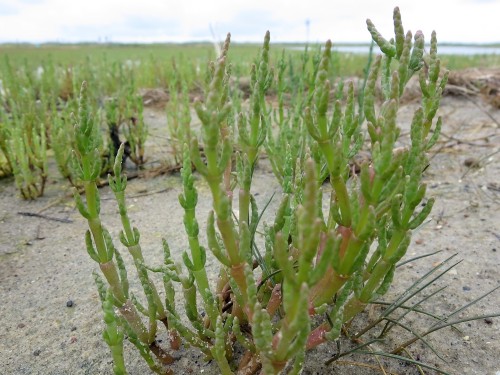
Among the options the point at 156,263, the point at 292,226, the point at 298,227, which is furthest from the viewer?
the point at 156,263

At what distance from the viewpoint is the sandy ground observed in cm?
123

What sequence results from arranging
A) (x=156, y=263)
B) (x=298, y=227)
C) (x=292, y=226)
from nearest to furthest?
(x=298, y=227) → (x=292, y=226) → (x=156, y=263)

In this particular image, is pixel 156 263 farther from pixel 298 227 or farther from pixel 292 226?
pixel 298 227

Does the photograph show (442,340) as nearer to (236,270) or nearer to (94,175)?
(236,270)

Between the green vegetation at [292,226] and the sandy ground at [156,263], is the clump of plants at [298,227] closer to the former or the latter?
the green vegetation at [292,226]

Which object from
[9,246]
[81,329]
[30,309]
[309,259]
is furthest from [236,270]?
[9,246]

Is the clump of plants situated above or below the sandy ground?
above

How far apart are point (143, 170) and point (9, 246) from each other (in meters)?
1.07

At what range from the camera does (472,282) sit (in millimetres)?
1569

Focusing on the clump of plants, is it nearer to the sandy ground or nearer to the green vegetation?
the green vegetation

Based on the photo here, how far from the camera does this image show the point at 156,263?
1795mm

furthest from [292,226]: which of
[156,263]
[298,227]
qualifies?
[156,263]

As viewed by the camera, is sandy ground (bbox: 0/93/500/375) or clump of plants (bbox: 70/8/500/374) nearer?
clump of plants (bbox: 70/8/500/374)

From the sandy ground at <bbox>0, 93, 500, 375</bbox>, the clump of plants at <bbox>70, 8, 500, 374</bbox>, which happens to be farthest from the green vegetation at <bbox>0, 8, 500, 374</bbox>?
the sandy ground at <bbox>0, 93, 500, 375</bbox>
